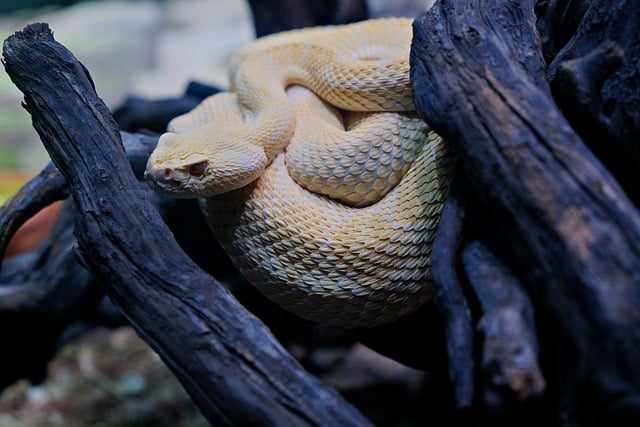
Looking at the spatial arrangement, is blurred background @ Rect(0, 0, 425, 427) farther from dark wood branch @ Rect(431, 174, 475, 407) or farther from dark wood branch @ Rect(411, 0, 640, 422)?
dark wood branch @ Rect(411, 0, 640, 422)

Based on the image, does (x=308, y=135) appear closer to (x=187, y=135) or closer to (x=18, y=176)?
(x=187, y=135)

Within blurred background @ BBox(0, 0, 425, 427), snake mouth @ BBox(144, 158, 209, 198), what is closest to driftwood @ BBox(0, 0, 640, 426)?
snake mouth @ BBox(144, 158, 209, 198)

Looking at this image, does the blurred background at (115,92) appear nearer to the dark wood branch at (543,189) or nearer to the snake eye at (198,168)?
the snake eye at (198,168)

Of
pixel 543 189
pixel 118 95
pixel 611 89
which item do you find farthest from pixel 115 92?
pixel 543 189

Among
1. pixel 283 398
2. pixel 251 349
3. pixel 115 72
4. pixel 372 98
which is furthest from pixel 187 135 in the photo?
pixel 115 72

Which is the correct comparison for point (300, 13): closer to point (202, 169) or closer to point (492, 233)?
point (202, 169)
